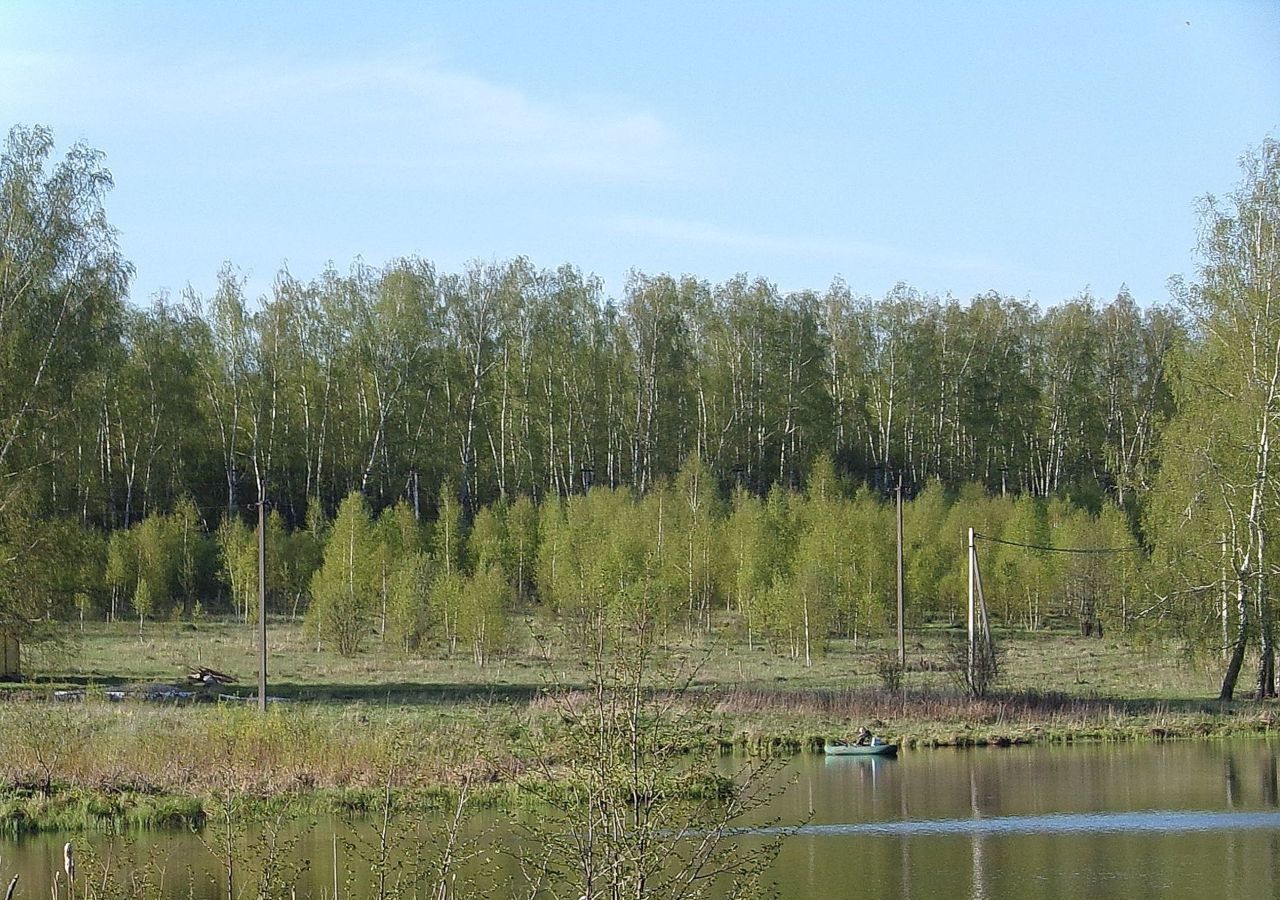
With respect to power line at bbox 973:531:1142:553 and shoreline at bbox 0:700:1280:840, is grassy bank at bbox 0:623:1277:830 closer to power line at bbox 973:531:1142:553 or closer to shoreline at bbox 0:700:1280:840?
shoreline at bbox 0:700:1280:840

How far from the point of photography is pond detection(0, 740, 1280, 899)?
1411 centimetres

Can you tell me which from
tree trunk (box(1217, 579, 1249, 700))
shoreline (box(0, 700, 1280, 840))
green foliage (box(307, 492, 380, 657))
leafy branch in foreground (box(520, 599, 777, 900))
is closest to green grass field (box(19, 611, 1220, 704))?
tree trunk (box(1217, 579, 1249, 700))

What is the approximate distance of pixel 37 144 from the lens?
101 feet

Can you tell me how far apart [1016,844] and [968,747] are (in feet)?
32.5

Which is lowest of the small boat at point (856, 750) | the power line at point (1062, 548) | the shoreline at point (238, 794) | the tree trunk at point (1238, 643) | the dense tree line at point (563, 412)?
the small boat at point (856, 750)

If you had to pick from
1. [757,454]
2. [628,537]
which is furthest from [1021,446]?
[628,537]

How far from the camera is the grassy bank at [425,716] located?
18.2 meters

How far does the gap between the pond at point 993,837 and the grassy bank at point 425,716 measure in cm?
135

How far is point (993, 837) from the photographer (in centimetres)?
1664

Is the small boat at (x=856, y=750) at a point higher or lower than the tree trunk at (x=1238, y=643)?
lower

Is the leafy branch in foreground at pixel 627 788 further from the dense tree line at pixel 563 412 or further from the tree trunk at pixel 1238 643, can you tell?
the dense tree line at pixel 563 412

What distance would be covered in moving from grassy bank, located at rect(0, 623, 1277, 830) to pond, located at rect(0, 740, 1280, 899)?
4.42 feet

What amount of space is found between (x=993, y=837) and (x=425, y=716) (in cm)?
1130

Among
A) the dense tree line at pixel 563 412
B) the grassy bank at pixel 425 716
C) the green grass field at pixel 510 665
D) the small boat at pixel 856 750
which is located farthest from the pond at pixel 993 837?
the dense tree line at pixel 563 412
